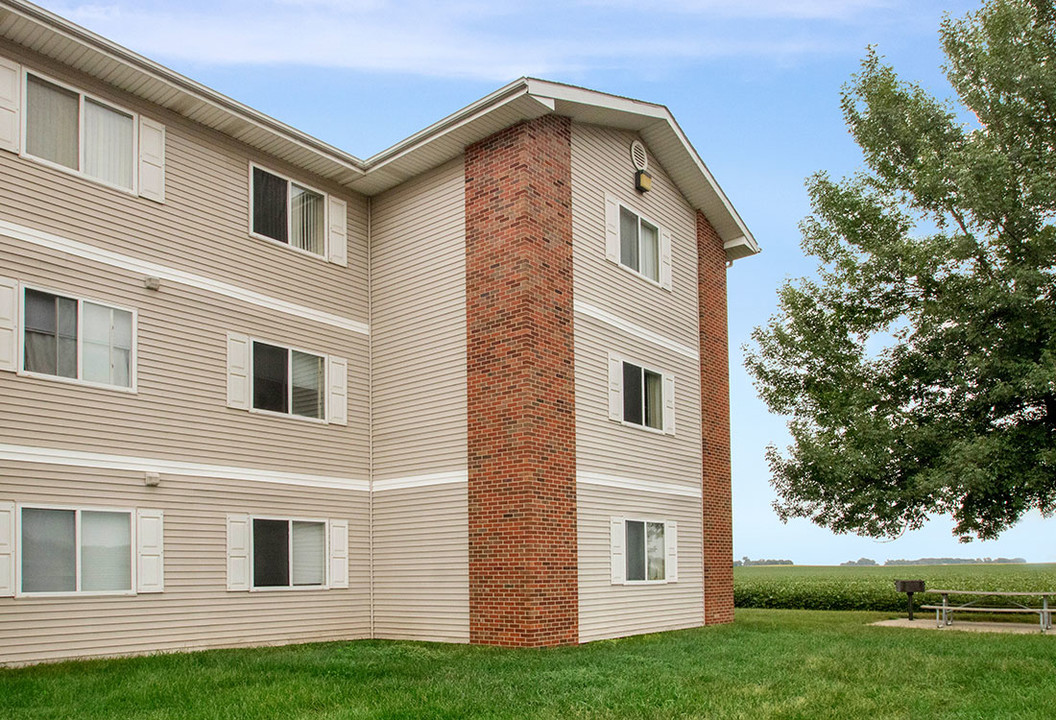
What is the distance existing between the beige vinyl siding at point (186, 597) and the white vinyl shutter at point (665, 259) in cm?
717

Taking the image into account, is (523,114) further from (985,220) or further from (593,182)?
(985,220)

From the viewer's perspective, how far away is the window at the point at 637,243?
1764cm

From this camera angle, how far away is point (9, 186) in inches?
504

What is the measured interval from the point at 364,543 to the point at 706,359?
8248 millimetres

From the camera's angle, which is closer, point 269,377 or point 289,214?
point 269,377

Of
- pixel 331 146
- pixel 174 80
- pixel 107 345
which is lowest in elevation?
pixel 107 345

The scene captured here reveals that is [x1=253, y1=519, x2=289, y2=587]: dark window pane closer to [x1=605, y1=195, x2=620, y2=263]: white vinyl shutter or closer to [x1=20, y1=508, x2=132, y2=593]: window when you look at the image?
[x1=20, y1=508, x2=132, y2=593]: window

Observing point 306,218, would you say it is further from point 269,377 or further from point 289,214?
point 269,377

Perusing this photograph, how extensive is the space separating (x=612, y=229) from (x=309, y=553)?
7.64 meters

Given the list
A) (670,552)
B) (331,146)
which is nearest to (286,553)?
(331,146)

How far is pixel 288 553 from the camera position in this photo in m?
15.5

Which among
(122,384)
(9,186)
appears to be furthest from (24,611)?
(9,186)

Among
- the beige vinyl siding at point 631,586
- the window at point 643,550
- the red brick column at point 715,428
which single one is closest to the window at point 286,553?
the beige vinyl siding at point 631,586

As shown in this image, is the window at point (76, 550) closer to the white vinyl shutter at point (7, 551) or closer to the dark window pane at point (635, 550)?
the white vinyl shutter at point (7, 551)
